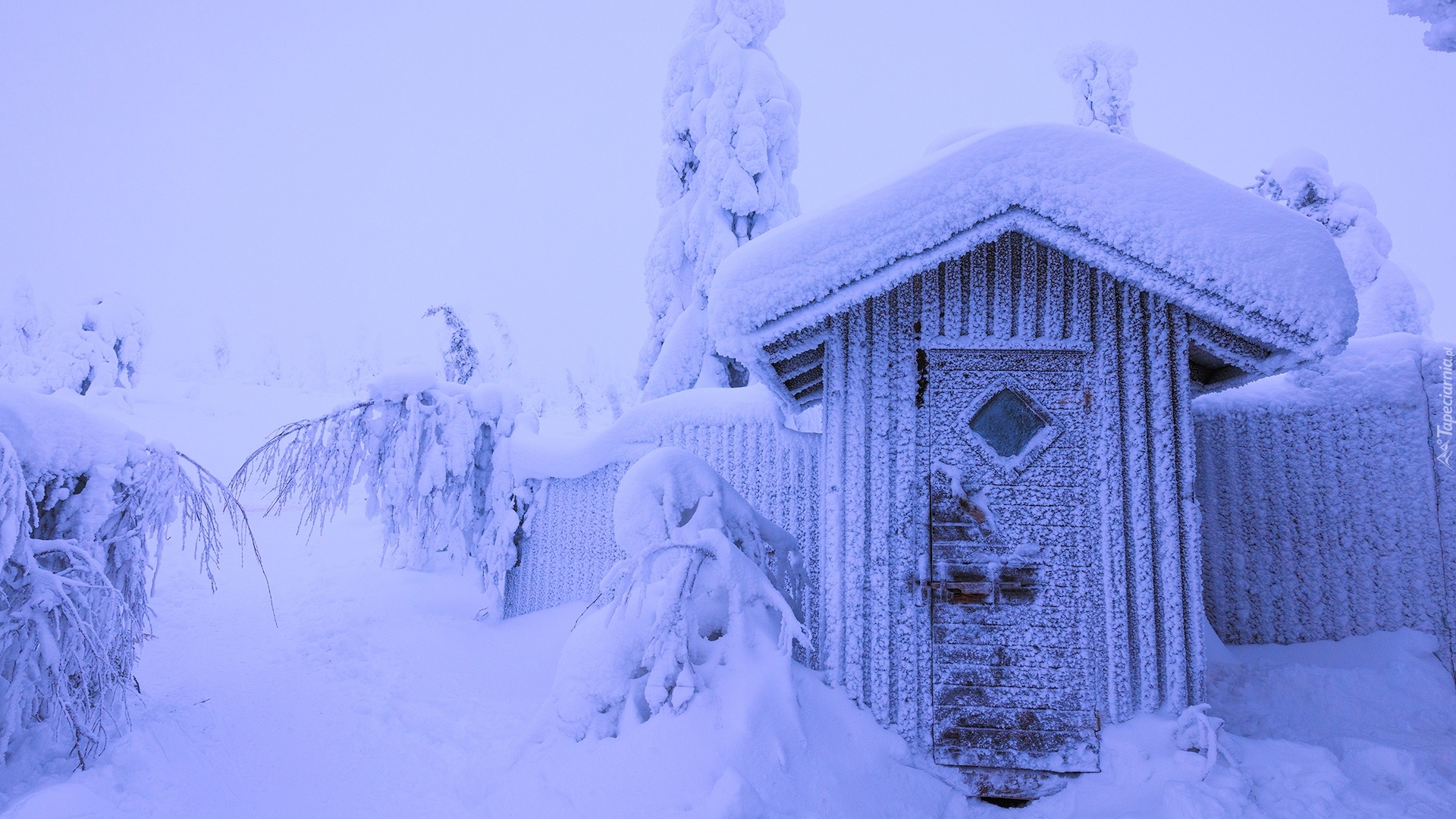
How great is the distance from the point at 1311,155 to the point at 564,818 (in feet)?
36.2

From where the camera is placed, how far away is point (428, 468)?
7.86 metres

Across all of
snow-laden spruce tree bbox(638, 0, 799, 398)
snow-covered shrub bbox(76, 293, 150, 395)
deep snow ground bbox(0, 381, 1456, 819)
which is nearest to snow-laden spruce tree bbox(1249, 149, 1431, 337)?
deep snow ground bbox(0, 381, 1456, 819)

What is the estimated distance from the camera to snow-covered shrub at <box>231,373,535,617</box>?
7.41 meters

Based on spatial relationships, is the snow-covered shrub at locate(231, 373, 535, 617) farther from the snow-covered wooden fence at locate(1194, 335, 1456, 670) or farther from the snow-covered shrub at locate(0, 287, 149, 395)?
the snow-covered shrub at locate(0, 287, 149, 395)

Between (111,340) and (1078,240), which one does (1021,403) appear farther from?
(111,340)

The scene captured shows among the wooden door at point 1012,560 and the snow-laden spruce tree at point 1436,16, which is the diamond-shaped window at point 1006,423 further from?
the snow-laden spruce tree at point 1436,16

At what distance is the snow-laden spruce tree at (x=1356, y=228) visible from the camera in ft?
26.9

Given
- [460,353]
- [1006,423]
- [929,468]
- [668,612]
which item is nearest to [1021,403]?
[1006,423]

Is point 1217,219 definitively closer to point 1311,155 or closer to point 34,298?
point 1311,155

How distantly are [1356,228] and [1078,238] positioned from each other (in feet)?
25.8

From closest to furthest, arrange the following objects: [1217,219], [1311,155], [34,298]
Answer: [1217,219] < [1311,155] < [34,298]

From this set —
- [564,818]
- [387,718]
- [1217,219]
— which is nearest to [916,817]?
[564,818]

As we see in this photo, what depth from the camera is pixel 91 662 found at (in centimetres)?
429

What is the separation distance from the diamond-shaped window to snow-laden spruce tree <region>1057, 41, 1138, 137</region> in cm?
1212
